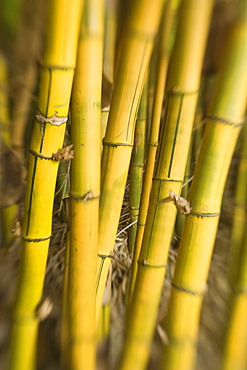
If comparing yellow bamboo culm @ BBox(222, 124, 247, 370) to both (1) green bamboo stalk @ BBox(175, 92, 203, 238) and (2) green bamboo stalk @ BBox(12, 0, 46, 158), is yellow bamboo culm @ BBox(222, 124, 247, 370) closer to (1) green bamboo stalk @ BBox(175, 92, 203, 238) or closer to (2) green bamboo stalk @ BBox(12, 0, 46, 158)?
(1) green bamboo stalk @ BBox(175, 92, 203, 238)

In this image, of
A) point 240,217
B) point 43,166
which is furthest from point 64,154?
point 240,217

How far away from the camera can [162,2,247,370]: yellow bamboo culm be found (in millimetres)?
250

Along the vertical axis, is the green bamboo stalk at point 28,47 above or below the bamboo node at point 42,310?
above

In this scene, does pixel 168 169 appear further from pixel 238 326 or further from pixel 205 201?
pixel 238 326

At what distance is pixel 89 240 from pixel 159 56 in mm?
268

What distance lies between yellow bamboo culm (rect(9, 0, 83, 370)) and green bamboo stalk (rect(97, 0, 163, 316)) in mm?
60

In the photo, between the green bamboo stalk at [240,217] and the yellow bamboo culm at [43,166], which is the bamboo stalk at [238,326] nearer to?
the green bamboo stalk at [240,217]

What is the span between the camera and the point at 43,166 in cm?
30

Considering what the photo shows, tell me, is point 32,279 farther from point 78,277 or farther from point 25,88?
point 25,88

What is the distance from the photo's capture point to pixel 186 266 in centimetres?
32

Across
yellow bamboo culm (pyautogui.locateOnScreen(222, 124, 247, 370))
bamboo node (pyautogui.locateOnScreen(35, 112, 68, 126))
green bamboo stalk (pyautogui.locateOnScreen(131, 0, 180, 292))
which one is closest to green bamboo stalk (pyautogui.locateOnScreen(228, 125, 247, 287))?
yellow bamboo culm (pyautogui.locateOnScreen(222, 124, 247, 370))

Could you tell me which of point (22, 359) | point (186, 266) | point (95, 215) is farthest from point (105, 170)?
point (22, 359)

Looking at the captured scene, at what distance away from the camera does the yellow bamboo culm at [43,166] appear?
25 cm

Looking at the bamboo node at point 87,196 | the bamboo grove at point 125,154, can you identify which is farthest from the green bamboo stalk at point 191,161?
the bamboo node at point 87,196
